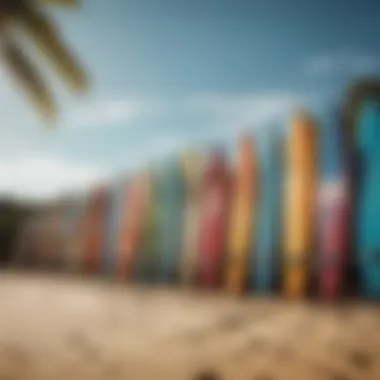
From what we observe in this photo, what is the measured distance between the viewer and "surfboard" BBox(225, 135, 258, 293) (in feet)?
4.86

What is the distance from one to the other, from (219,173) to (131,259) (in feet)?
0.79

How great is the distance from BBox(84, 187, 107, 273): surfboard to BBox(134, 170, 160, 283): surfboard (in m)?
0.08

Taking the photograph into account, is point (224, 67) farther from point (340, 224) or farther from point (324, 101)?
point (340, 224)

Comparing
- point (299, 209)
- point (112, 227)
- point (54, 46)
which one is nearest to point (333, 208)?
point (299, 209)

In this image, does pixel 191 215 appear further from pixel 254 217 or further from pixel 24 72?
pixel 24 72

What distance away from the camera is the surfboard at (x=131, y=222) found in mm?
1496

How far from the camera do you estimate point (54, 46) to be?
1.54 metres

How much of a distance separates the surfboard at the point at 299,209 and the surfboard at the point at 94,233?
36 cm

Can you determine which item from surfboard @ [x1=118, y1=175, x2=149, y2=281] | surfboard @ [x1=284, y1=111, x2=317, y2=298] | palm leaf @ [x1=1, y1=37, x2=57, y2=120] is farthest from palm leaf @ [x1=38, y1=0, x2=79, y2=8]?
surfboard @ [x1=284, y1=111, x2=317, y2=298]

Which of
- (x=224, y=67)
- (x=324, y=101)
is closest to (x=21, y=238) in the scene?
(x=224, y=67)

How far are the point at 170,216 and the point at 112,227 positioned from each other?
12 cm

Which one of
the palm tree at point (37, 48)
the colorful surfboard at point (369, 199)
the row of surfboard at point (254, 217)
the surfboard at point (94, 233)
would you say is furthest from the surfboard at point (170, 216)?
the colorful surfboard at point (369, 199)

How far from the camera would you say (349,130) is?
4.89 feet

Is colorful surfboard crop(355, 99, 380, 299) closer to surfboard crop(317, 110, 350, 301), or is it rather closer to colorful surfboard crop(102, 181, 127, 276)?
surfboard crop(317, 110, 350, 301)
